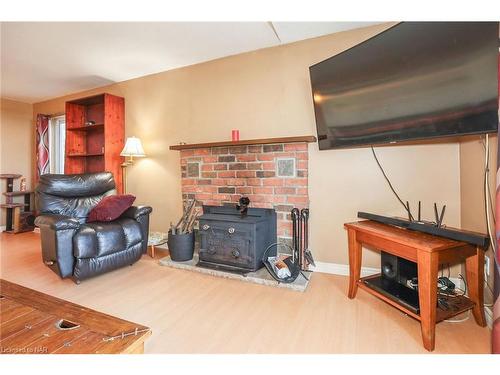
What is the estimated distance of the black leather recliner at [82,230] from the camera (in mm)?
2051

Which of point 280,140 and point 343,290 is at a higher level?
point 280,140

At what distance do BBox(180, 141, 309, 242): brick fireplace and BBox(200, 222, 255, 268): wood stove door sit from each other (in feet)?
1.26

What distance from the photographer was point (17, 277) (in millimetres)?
2281

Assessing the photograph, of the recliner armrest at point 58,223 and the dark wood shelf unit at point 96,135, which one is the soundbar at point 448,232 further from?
the dark wood shelf unit at point 96,135

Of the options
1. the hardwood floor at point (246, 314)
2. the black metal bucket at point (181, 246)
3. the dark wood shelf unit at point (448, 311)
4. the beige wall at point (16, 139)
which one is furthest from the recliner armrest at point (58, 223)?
the beige wall at point (16, 139)

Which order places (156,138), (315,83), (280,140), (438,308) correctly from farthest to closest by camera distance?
(156,138) < (280,140) < (315,83) < (438,308)

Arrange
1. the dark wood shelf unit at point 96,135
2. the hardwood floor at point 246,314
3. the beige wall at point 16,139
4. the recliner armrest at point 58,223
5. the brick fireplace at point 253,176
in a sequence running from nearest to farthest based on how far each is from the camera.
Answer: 1. the hardwood floor at point 246,314
2. the recliner armrest at point 58,223
3. the brick fireplace at point 253,176
4. the dark wood shelf unit at point 96,135
5. the beige wall at point 16,139

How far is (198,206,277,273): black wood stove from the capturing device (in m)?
2.22

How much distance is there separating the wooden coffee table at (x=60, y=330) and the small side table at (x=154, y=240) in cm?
166

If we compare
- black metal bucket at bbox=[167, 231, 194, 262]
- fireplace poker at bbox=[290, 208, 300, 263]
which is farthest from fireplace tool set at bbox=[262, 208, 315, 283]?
black metal bucket at bbox=[167, 231, 194, 262]

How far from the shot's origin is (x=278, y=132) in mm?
2545
